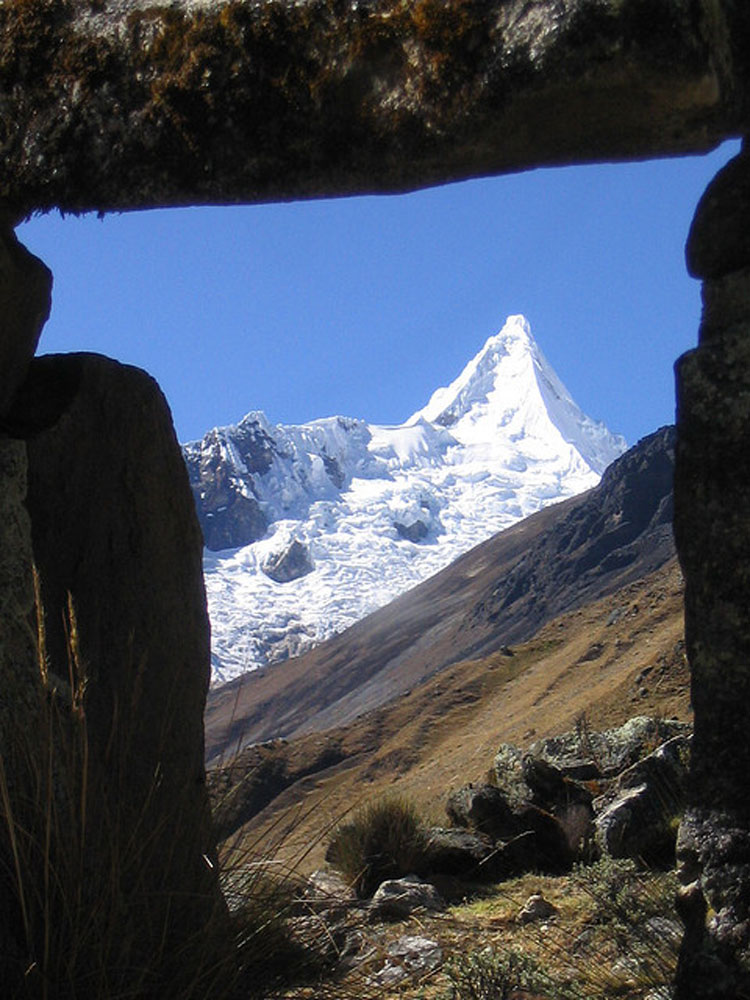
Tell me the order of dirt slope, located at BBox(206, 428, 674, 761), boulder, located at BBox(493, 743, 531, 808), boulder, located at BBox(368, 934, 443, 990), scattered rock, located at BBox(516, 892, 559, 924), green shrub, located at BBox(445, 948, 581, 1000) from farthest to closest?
dirt slope, located at BBox(206, 428, 674, 761), boulder, located at BBox(493, 743, 531, 808), scattered rock, located at BBox(516, 892, 559, 924), boulder, located at BBox(368, 934, 443, 990), green shrub, located at BBox(445, 948, 581, 1000)

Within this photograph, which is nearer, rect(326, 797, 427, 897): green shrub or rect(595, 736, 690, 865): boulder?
rect(595, 736, 690, 865): boulder

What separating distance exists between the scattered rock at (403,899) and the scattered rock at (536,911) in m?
0.49

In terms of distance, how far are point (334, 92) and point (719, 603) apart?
2.17m

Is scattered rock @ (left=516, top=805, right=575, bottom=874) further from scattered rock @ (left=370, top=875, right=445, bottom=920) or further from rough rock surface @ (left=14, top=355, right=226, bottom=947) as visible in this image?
rough rock surface @ (left=14, top=355, right=226, bottom=947)

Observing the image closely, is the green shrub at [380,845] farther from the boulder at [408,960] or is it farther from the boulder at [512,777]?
the boulder at [408,960]

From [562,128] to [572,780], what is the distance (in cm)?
741

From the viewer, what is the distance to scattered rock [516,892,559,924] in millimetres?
7246

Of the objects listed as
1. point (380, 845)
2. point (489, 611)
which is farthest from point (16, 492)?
point (489, 611)

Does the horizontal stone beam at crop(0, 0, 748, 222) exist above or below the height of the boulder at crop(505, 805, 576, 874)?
above

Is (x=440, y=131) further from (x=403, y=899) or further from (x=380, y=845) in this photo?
(x=380, y=845)

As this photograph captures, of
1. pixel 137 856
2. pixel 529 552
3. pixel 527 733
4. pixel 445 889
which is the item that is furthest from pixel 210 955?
pixel 529 552

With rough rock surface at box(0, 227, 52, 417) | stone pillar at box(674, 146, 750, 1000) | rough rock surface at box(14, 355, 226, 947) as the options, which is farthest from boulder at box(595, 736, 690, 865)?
rough rock surface at box(0, 227, 52, 417)

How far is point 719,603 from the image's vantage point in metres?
4.21

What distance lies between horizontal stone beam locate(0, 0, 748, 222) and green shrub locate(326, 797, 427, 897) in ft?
20.2
